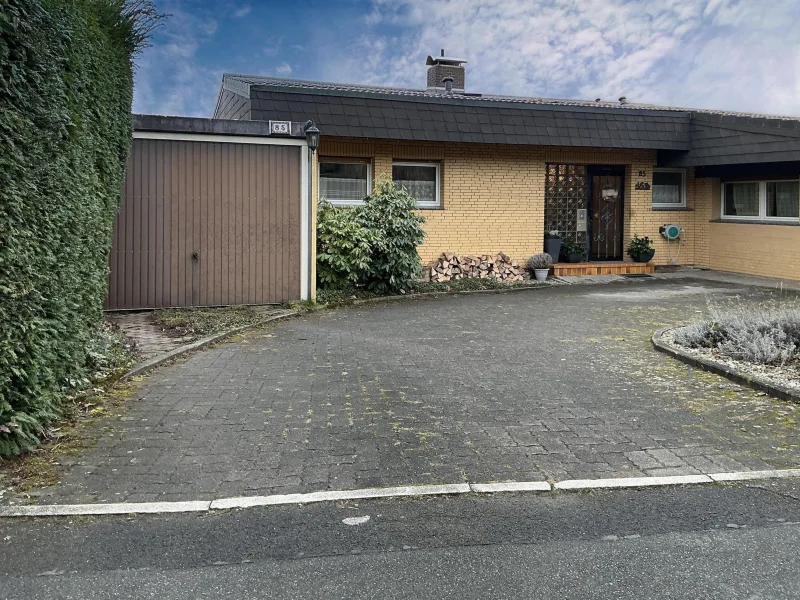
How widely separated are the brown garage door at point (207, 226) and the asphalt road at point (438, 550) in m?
7.70

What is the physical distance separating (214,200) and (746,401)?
826 centimetres

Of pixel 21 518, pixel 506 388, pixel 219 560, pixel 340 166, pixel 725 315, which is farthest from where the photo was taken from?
pixel 340 166

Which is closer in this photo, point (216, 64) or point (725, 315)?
point (725, 315)

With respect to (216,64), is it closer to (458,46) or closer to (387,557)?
(458,46)

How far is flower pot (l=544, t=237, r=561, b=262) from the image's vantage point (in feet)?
56.3

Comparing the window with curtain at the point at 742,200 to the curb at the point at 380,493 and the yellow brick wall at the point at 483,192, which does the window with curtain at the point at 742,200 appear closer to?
the yellow brick wall at the point at 483,192

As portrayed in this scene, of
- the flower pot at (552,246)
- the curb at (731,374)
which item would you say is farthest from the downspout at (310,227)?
the flower pot at (552,246)

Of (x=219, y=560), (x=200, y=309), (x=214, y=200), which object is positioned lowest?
(x=219, y=560)

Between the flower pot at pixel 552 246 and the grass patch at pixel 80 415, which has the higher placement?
the flower pot at pixel 552 246

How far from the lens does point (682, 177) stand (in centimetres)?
1875

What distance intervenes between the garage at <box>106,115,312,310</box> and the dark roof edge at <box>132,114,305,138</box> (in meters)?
0.02

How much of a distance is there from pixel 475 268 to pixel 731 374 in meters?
9.29

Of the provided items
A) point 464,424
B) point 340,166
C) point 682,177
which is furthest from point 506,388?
point 682,177

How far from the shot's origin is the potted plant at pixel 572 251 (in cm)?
1750
